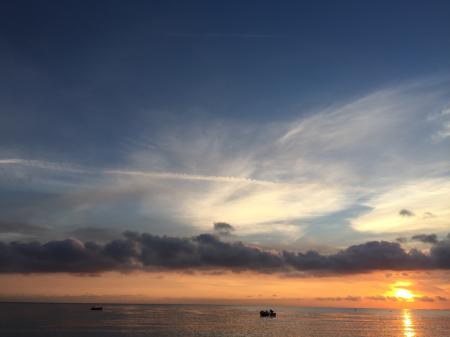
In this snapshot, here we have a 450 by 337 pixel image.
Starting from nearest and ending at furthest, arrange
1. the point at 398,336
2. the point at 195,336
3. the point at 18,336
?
the point at 18,336, the point at 195,336, the point at 398,336

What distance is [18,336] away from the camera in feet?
428

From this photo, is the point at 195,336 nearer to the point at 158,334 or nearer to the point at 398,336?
the point at 158,334

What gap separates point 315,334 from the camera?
15975 cm

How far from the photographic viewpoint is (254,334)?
152 m

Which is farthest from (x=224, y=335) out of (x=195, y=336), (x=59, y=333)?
(x=59, y=333)

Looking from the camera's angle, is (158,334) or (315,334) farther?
(315,334)

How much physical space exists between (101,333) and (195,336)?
101 feet

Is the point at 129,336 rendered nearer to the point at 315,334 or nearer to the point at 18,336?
the point at 18,336

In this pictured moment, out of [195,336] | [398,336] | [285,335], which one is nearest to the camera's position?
[195,336]

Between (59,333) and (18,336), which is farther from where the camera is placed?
(59,333)

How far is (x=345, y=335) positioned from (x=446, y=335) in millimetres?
43099

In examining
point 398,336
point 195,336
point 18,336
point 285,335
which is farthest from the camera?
point 398,336

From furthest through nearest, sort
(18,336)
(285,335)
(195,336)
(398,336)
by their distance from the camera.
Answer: (398,336) < (285,335) < (195,336) < (18,336)

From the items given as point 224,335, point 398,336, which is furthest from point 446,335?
point 224,335
